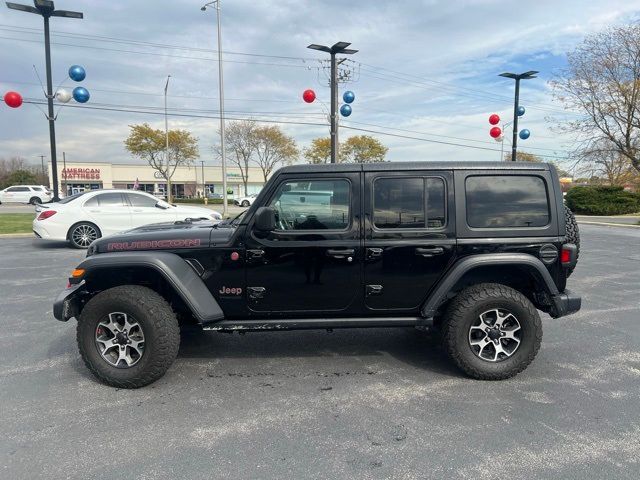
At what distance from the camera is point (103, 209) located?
11148mm

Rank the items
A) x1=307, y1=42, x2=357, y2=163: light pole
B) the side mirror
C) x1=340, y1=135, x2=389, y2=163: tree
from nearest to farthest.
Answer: the side mirror
x1=307, y1=42, x2=357, y2=163: light pole
x1=340, y1=135, x2=389, y2=163: tree

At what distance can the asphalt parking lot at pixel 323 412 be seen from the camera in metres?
2.63

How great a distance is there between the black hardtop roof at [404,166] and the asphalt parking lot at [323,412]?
71.6 inches

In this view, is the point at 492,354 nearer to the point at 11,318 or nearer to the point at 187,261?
the point at 187,261

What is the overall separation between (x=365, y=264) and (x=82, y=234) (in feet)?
32.4

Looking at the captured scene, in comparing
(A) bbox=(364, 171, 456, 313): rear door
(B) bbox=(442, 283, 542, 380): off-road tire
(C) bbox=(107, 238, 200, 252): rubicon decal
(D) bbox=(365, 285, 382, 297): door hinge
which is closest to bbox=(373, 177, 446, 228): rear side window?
(A) bbox=(364, 171, 456, 313): rear door

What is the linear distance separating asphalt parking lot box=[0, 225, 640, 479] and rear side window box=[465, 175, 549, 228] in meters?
1.38

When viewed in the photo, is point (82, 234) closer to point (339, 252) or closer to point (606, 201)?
point (339, 252)

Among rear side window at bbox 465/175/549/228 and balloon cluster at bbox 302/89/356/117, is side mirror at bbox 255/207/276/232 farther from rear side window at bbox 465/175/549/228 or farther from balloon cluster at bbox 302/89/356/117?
balloon cluster at bbox 302/89/356/117

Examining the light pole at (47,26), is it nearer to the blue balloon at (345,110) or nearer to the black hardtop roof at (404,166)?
the blue balloon at (345,110)

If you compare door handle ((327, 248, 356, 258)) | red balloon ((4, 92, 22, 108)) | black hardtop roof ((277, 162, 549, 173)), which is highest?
red balloon ((4, 92, 22, 108))

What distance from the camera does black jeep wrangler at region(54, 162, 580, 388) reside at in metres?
3.67

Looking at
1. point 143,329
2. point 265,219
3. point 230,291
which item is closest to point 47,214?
point 143,329

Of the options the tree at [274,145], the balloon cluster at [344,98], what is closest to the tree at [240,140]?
the tree at [274,145]
